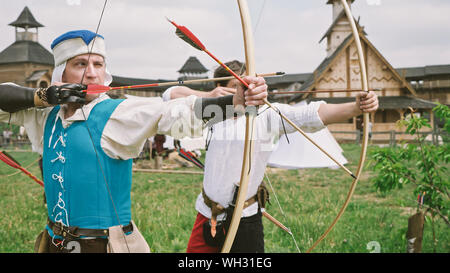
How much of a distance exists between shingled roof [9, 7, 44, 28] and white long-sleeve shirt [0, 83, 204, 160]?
569mm

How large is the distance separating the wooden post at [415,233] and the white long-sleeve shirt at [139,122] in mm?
2190

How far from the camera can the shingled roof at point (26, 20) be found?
176 cm

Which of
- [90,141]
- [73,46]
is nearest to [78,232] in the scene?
[90,141]

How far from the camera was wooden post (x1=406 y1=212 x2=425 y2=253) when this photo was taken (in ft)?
8.92

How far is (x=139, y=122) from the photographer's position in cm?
135

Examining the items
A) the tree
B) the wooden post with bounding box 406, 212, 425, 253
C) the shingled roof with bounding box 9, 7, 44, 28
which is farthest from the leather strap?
the wooden post with bounding box 406, 212, 425, 253

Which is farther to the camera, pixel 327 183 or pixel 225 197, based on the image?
pixel 327 183

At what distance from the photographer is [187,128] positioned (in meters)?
1.28

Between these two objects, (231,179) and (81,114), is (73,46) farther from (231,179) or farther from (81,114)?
(231,179)

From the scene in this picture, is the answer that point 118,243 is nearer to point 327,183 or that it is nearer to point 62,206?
point 62,206

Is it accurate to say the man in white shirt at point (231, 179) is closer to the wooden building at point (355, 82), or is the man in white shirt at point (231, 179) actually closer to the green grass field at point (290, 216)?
the wooden building at point (355, 82)

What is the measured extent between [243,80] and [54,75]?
0.91 m

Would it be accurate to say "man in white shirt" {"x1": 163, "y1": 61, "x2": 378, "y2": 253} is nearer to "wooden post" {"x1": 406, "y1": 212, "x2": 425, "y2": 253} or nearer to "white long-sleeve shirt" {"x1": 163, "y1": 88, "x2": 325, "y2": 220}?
"white long-sleeve shirt" {"x1": 163, "y1": 88, "x2": 325, "y2": 220}
